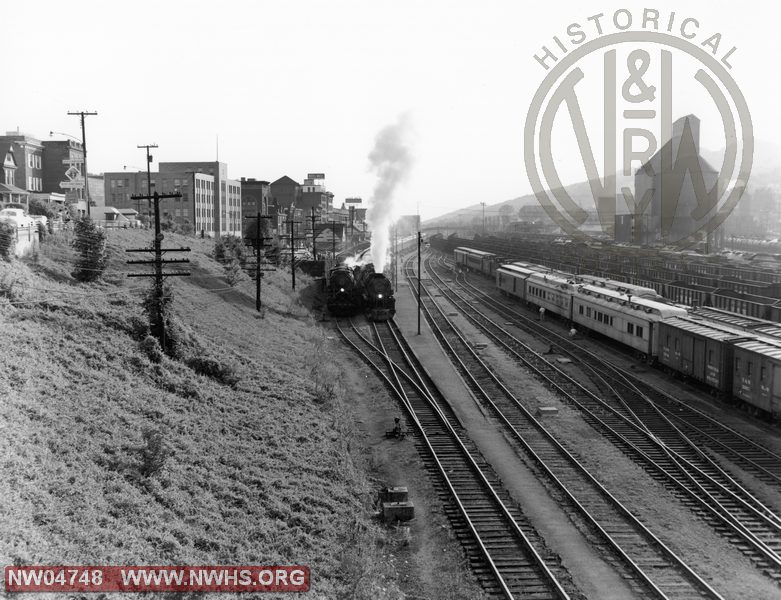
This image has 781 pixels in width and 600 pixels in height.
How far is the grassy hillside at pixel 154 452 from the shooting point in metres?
12.8

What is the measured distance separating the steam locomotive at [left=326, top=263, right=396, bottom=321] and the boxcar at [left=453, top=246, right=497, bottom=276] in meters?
28.9

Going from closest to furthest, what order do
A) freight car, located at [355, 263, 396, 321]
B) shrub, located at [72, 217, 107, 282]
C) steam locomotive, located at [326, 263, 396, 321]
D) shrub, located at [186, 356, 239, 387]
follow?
1. shrub, located at [186, 356, 239, 387]
2. shrub, located at [72, 217, 107, 282]
3. freight car, located at [355, 263, 396, 321]
4. steam locomotive, located at [326, 263, 396, 321]

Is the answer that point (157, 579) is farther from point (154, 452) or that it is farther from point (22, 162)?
point (22, 162)

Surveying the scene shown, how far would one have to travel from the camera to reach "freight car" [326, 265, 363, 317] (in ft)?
158

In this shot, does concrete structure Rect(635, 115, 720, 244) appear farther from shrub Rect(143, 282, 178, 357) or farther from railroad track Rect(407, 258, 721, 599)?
shrub Rect(143, 282, 178, 357)

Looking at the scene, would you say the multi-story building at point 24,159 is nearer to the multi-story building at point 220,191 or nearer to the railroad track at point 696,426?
the multi-story building at point 220,191

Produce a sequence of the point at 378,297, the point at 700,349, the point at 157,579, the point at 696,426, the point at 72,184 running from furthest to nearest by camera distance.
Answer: the point at 72,184 < the point at 378,297 < the point at 700,349 < the point at 696,426 < the point at 157,579

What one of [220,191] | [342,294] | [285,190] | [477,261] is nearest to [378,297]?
[342,294]

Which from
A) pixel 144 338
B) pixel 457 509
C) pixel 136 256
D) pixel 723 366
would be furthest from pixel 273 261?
pixel 457 509

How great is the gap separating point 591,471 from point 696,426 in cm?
608

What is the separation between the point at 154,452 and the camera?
612 inches

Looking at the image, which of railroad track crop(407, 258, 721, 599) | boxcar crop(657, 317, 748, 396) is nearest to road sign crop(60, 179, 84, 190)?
railroad track crop(407, 258, 721, 599)

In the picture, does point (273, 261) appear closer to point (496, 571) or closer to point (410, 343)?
point (410, 343)

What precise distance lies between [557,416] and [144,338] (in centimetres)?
1446
